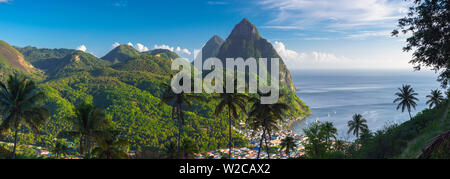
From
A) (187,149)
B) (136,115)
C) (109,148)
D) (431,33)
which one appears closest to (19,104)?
(109,148)

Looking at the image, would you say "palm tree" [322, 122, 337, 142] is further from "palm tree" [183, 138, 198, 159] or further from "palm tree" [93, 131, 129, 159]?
"palm tree" [93, 131, 129, 159]

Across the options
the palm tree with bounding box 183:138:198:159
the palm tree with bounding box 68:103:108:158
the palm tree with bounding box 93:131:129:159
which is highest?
the palm tree with bounding box 68:103:108:158

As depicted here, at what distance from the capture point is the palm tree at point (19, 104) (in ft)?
64.3

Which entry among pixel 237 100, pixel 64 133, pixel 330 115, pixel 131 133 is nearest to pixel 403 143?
pixel 237 100

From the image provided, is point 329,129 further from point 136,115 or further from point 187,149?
point 136,115

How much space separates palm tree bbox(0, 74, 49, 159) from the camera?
64.3 ft

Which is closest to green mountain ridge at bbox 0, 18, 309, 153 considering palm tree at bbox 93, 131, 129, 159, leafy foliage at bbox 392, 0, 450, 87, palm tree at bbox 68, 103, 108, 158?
palm tree at bbox 93, 131, 129, 159

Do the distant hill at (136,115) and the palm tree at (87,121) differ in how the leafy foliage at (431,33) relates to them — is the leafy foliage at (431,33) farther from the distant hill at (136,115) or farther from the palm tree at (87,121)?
the distant hill at (136,115)

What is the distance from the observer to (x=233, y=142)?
365 ft

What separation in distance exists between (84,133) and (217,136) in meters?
106

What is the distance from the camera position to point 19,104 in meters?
20.0

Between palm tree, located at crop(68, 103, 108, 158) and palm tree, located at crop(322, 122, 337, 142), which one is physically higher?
palm tree, located at crop(68, 103, 108, 158)

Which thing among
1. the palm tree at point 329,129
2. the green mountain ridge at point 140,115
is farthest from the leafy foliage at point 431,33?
the green mountain ridge at point 140,115
